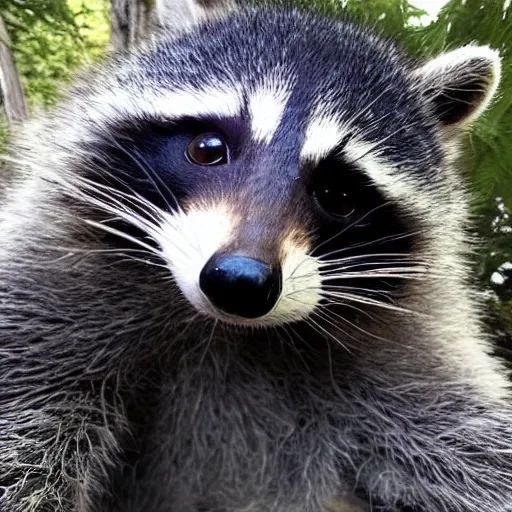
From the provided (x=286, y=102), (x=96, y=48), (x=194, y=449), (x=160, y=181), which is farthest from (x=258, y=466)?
(x=96, y=48)

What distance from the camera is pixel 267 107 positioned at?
5.37 ft

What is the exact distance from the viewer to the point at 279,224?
1.49 meters

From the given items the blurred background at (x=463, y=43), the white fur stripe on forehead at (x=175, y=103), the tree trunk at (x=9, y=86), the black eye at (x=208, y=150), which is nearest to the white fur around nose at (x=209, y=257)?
the black eye at (x=208, y=150)

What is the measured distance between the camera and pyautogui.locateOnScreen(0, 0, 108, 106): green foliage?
3166 mm

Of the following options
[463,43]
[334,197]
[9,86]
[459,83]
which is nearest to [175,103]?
[334,197]

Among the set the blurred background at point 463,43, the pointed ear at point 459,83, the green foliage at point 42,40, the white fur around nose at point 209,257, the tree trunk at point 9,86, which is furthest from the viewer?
the green foliage at point 42,40

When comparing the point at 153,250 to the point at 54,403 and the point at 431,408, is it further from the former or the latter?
the point at 431,408

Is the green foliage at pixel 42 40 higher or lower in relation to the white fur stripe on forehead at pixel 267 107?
higher

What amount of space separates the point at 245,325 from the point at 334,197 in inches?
14.2

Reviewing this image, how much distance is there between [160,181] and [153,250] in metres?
0.16

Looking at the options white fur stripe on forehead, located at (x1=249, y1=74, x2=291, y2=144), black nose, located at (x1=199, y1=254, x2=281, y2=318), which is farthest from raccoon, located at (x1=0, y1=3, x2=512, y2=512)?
black nose, located at (x1=199, y1=254, x2=281, y2=318)

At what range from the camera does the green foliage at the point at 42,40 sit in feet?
10.4

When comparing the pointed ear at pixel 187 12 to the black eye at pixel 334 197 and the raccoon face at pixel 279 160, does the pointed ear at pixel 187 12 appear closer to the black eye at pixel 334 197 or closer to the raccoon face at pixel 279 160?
the raccoon face at pixel 279 160

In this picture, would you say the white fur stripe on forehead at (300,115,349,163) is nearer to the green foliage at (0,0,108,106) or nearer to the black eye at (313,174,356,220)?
the black eye at (313,174,356,220)
